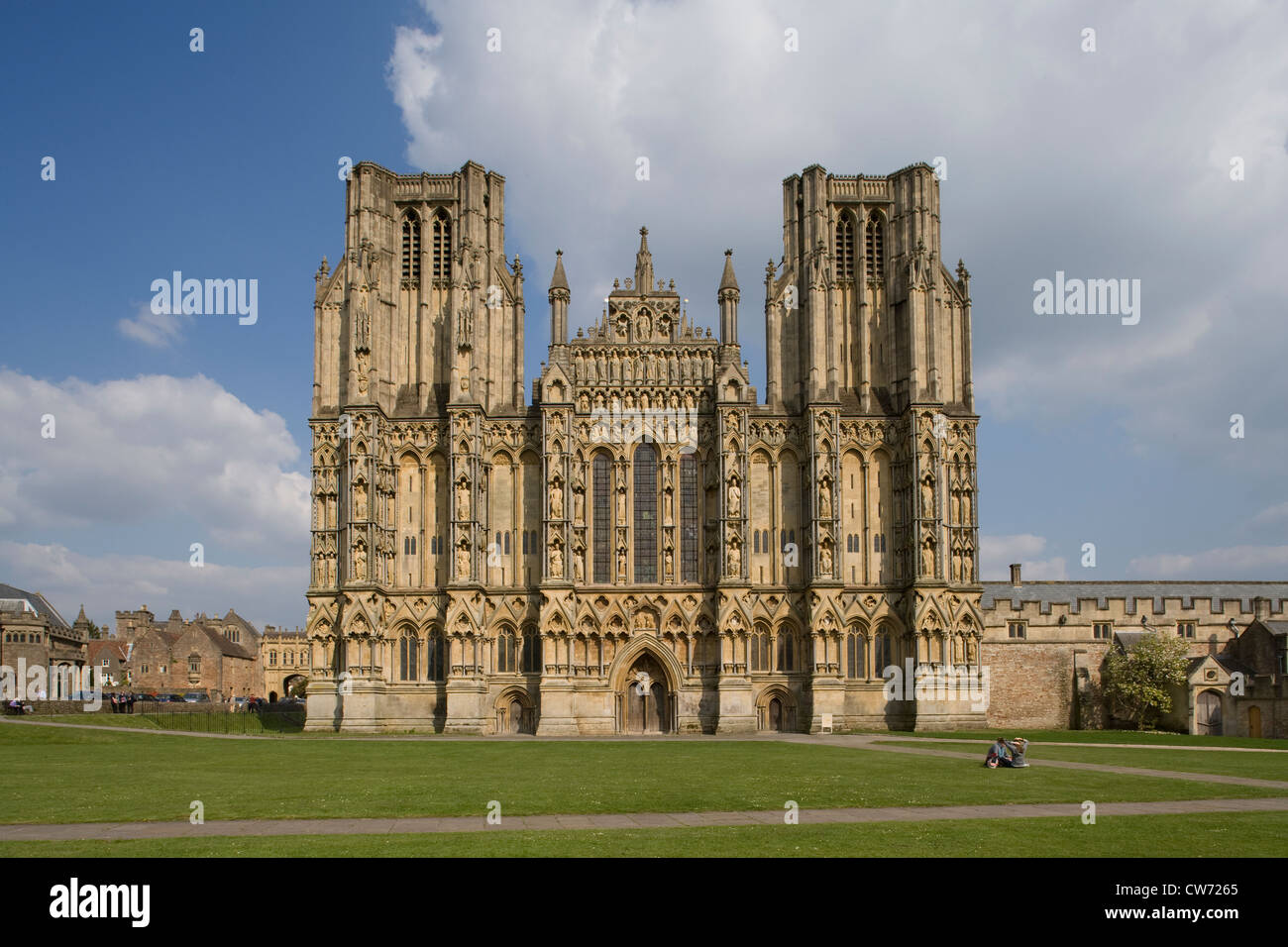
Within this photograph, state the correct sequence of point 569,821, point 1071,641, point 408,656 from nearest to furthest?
point 569,821, point 408,656, point 1071,641

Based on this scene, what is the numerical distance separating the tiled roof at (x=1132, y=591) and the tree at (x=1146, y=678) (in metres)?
6.65

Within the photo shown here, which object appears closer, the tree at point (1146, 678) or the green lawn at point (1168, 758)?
the green lawn at point (1168, 758)

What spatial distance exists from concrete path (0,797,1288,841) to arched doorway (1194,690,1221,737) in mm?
47711

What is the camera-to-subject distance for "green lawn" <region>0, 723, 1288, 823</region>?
72.1 ft

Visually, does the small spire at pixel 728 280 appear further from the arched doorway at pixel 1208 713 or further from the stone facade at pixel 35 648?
the stone facade at pixel 35 648

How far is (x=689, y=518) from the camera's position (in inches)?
2611

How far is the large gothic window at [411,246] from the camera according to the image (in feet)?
230

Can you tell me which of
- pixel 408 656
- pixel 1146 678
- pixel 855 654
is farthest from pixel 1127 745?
pixel 408 656

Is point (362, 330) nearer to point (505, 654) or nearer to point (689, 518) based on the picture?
point (505, 654)

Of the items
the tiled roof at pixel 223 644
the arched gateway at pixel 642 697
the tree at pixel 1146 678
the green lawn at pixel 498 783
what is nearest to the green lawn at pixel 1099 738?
the tree at pixel 1146 678

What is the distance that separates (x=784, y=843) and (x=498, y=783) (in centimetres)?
1221

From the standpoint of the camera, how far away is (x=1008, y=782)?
27344mm
